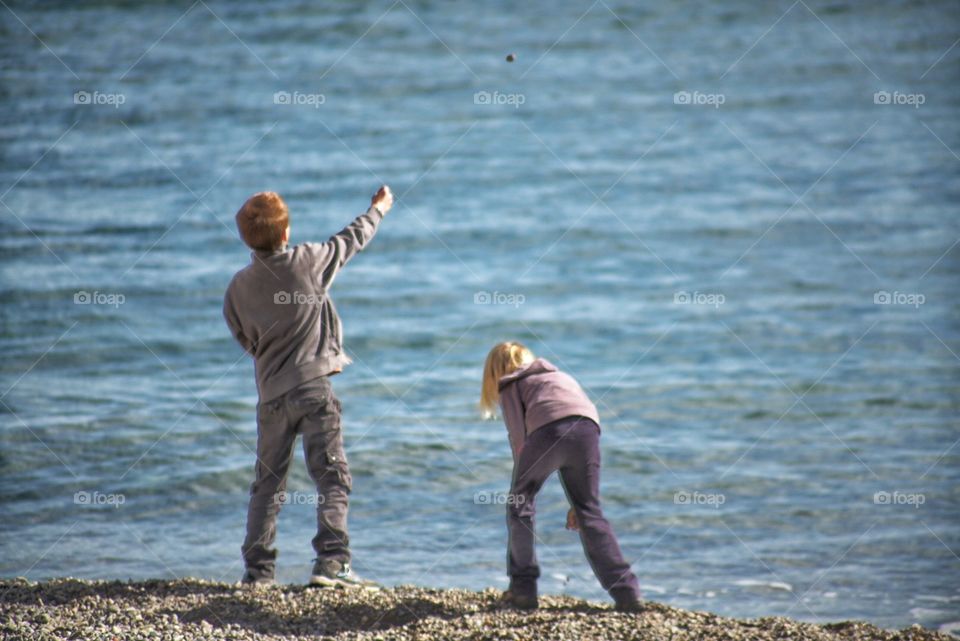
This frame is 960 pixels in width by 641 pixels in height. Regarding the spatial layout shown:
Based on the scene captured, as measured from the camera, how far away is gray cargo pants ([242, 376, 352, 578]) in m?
5.85

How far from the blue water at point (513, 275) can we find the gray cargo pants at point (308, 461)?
3.95 ft

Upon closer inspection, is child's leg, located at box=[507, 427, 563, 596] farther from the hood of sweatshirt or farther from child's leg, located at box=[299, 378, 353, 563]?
child's leg, located at box=[299, 378, 353, 563]

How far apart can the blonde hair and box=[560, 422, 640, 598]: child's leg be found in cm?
44

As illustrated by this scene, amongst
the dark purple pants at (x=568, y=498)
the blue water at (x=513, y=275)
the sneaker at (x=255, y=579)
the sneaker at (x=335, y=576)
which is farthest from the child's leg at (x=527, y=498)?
the blue water at (x=513, y=275)

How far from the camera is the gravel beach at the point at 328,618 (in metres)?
5.18

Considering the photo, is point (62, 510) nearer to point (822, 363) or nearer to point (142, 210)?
point (822, 363)

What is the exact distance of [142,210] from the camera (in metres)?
16.0

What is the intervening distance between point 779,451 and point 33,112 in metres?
13.7

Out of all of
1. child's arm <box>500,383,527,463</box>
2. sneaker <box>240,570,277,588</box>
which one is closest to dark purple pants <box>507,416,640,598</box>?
child's arm <box>500,383,527,463</box>

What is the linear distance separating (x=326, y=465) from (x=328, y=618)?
741mm

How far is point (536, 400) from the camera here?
18.9ft

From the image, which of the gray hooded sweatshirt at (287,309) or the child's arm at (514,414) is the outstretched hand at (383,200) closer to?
the gray hooded sweatshirt at (287,309)

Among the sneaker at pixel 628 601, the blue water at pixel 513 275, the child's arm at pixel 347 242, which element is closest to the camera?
the sneaker at pixel 628 601

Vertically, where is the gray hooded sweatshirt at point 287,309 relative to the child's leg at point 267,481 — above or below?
above
